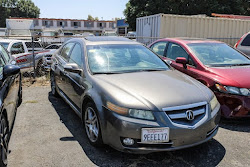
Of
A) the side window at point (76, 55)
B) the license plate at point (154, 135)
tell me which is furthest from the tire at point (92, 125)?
the side window at point (76, 55)

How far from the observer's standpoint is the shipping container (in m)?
10.1

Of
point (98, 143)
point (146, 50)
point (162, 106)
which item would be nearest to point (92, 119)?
point (98, 143)

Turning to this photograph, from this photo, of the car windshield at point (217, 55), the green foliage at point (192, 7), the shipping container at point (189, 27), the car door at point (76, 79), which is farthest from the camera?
the green foliage at point (192, 7)

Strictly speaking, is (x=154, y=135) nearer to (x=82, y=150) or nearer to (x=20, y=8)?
(x=82, y=150)

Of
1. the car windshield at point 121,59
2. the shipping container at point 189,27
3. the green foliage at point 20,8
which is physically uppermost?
the green foliage at point 20,8

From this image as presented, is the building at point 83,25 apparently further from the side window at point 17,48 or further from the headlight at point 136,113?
the headlight at point 136,113

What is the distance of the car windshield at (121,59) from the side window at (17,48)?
5.66 meters

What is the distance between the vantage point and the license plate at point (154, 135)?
270cm

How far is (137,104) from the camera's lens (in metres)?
2.80

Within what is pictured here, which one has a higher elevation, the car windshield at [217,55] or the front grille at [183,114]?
the car windshield at [217,55]

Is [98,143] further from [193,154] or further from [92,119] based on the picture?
[193,154]

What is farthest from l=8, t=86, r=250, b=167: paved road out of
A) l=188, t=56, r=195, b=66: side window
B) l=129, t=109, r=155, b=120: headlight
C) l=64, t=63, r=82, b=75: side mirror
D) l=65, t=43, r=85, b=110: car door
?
l=188, t=56, r=195, b=66: side window

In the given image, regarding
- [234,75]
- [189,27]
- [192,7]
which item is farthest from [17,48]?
[192,7]

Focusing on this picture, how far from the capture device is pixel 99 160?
3.05 m
